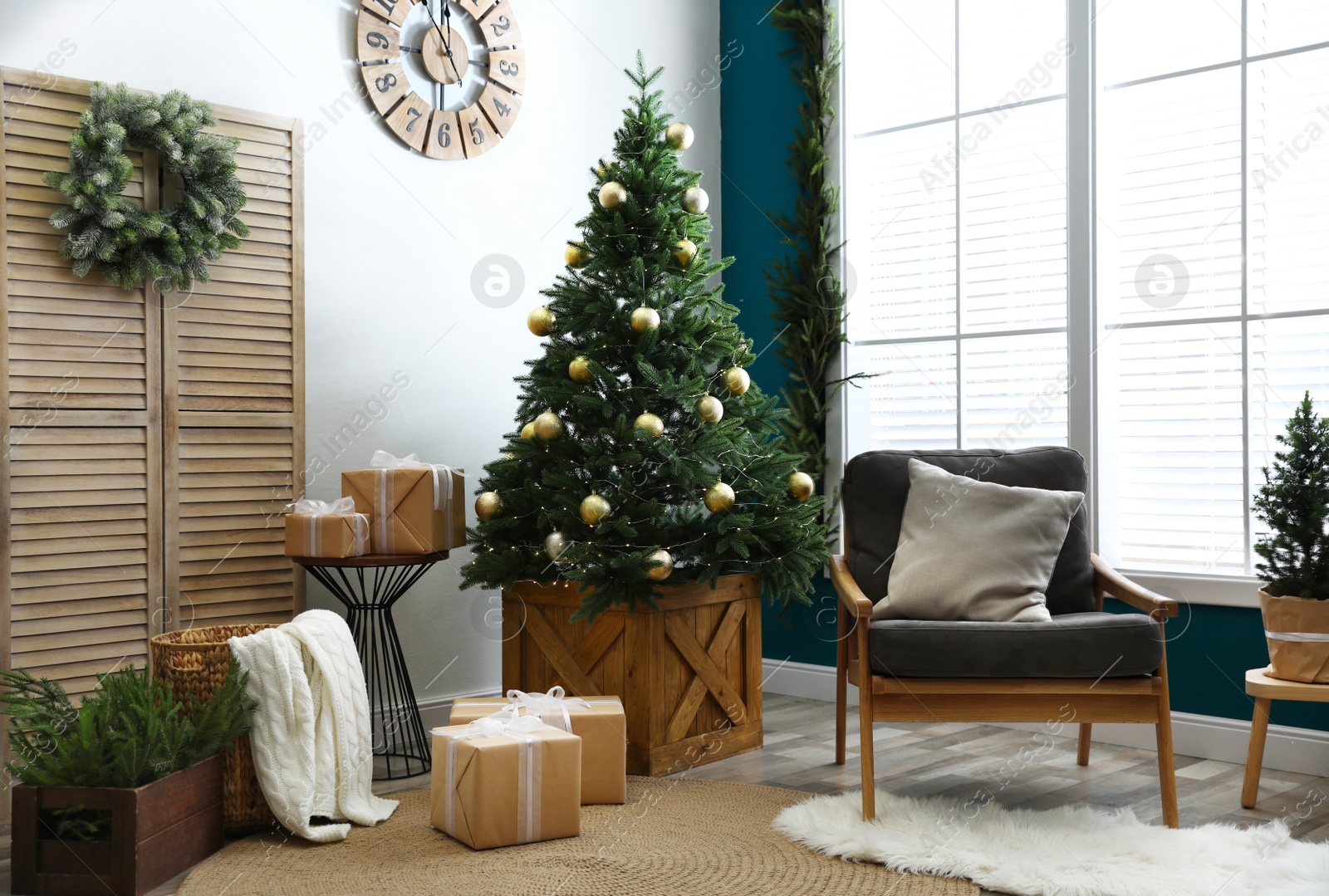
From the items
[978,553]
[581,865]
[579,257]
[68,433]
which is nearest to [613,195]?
[579,257]

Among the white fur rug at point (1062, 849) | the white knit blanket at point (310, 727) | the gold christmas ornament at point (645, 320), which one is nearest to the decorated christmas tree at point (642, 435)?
→ the gold christmas ornament at point (645, 320)

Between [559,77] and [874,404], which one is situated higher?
[559,77]

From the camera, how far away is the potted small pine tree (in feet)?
9.45

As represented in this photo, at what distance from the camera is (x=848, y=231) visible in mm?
4051

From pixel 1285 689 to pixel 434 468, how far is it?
2.18 metres

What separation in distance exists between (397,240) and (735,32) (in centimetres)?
177

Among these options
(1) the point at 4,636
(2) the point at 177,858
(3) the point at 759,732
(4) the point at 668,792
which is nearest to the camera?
(2) the point at 177,858

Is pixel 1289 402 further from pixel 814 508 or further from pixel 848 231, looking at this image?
pixel 848 231

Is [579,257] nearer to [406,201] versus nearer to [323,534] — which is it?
[406,201]

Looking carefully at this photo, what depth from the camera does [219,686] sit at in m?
2.42

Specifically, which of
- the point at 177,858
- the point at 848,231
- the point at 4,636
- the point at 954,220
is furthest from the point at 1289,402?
the point at 4,636

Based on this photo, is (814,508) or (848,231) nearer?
(814,508)

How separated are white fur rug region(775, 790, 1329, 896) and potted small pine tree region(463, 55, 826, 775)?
0.60 meters

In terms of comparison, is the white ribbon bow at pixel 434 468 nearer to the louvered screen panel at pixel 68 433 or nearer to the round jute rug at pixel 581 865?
the louvered screen panel at pixel 68 433
